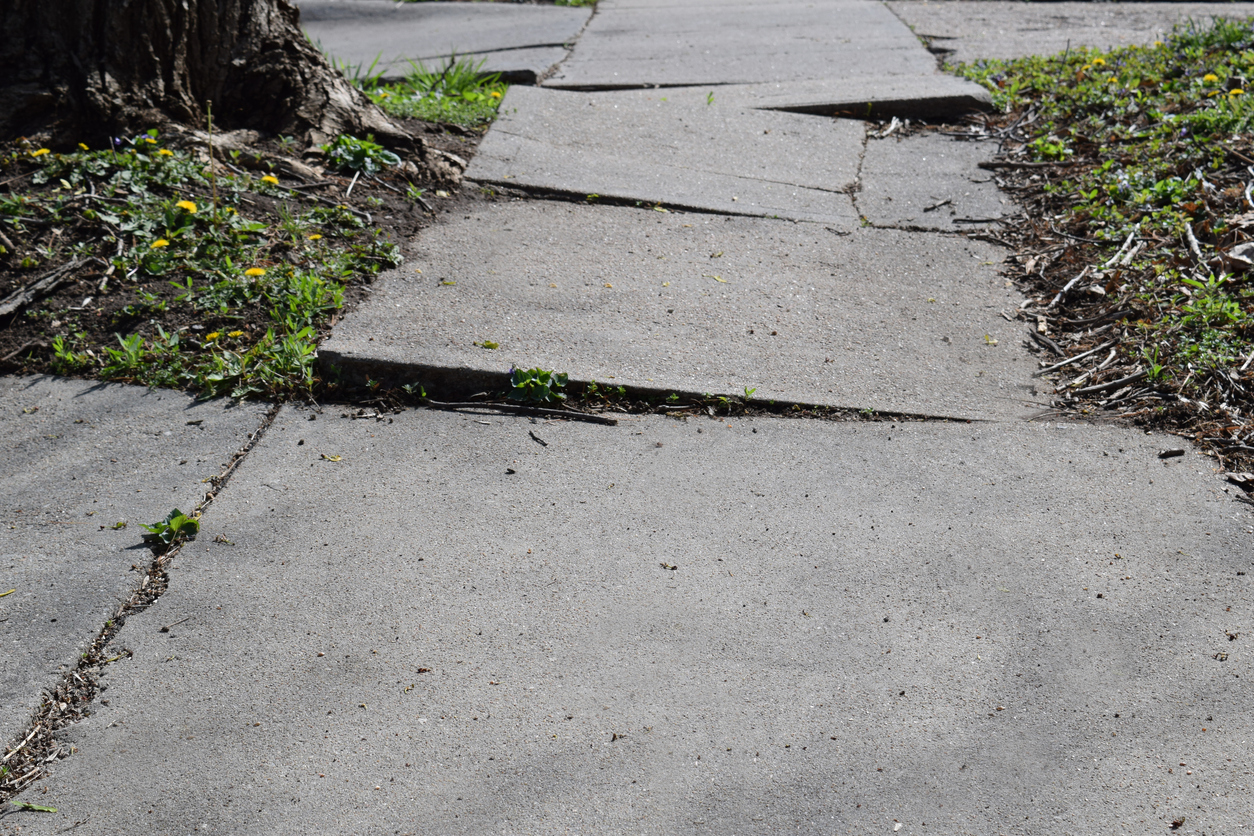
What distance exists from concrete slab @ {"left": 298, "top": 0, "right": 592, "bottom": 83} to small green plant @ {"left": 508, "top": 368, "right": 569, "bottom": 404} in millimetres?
3452

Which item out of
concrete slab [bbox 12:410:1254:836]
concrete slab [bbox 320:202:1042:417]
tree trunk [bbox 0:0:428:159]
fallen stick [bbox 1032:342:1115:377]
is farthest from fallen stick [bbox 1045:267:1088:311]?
tree trunk [bbox 0:0:428:159]

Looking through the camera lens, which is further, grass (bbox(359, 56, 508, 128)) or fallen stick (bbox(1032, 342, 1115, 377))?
grass (bbox(359, 56, 508, 128))

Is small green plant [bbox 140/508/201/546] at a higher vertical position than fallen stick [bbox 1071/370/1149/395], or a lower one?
lower

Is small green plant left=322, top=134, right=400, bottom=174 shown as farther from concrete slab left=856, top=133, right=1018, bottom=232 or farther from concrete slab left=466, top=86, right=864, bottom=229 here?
concrete slab left=856, top=133, right=1018, bottom=232

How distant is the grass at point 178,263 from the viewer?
3.29 metres

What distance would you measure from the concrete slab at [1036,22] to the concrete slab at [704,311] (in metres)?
3.25

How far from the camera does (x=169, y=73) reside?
424 cm

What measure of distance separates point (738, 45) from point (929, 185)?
2.44 meters

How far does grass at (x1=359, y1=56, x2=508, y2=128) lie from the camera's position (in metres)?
5.17

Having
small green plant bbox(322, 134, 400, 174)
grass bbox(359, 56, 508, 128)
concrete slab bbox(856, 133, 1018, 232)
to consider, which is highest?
grass bbox(359, 56, 508, 128)

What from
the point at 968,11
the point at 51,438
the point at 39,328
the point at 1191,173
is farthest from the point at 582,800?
the point at 968,11

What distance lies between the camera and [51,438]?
2979 mm

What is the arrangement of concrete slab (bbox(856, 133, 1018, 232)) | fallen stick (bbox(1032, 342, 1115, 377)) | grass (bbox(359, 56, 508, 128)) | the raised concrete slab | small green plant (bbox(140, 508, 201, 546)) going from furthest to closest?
the raised concrete slab
grass (bbox(359, 56, 508, 128))
concrete slab (bbox(856, 133, 1018, 232))
fallen stick (bbox(1032, 342, 1115, 377))
small green plant (bbox(140, 508, 201, 546))

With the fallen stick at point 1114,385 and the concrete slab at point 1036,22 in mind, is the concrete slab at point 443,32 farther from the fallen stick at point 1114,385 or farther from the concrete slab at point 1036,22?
the fallen stick at point 1114,385
